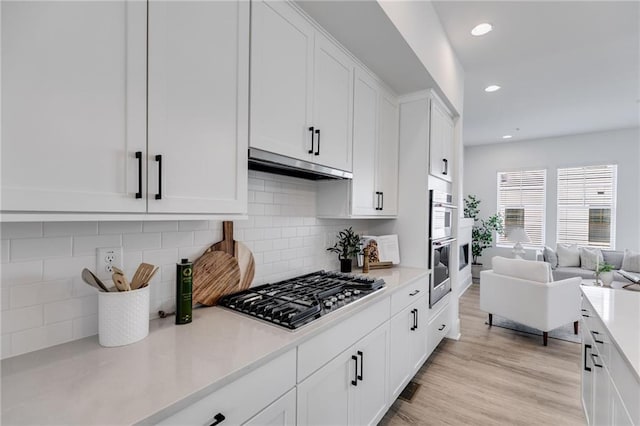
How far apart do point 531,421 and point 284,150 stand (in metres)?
2.41

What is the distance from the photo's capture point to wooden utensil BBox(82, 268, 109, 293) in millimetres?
1061

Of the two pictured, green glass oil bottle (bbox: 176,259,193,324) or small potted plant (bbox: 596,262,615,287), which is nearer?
green glass oil bottle (bbox: 176,259,193,324)

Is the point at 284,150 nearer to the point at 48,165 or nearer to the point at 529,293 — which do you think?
the point at 48,165

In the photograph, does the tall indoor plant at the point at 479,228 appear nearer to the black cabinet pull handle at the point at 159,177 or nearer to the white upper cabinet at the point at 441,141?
the white upper cabinet at the point at 441,141

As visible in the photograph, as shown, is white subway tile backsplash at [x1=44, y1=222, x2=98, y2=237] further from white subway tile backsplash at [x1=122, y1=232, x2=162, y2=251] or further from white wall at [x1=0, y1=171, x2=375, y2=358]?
white subway tile backsplash at [x1=122, y1=232, x2=162, y2=251]

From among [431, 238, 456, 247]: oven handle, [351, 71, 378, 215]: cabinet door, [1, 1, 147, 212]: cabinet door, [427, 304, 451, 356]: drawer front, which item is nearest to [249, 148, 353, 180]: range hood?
[351, 71, 378, 215]: cabinet door

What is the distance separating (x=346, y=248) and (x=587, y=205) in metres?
6.04

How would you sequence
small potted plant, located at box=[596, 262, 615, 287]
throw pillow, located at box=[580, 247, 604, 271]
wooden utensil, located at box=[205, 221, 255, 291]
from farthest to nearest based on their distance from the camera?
throw pillow, located at box=[580, 247, 604, 271] → small potted plant, located at box=[596, 262, 615, 287] → wooden utensil, located at box=[205, 221, 255, 291]

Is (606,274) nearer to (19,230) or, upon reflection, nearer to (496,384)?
(496,384)

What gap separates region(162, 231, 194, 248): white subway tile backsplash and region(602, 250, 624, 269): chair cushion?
21.0 feet

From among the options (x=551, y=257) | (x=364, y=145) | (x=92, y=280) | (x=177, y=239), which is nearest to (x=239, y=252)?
(x=177, y=239)

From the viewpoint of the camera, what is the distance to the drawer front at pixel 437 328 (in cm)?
269

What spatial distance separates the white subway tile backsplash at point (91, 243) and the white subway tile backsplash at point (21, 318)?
0.69 ft

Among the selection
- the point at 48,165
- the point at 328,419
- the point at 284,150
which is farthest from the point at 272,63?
the point at 328,419
